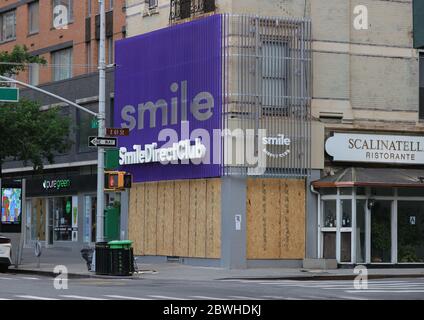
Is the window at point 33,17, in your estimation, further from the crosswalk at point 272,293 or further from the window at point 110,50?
the crosswalk at point 272,293

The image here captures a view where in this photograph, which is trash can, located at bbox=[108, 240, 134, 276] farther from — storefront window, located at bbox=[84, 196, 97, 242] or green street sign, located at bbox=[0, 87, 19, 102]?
storefront window, located at bbox=[84, 196, 97, 242]

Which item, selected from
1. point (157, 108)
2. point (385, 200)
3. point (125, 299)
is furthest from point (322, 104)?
point (125, 299)

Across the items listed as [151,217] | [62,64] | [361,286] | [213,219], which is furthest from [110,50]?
[361,286]

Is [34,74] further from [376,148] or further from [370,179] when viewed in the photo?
[370,179]

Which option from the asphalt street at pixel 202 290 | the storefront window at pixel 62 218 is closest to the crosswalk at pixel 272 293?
the asphalt street at pixel 202 290

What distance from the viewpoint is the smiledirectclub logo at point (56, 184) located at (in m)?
47.9

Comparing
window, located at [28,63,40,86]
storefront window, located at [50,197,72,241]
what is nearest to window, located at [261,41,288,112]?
storefront window, located at [50,197,72,241]

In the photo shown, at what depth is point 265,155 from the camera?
33344 mm

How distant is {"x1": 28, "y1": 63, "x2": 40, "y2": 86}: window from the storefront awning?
22.9 metres

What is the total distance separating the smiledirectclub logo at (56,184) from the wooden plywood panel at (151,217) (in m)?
11.3

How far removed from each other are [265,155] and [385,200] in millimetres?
4953

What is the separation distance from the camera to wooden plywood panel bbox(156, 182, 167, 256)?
3638 centimetres
